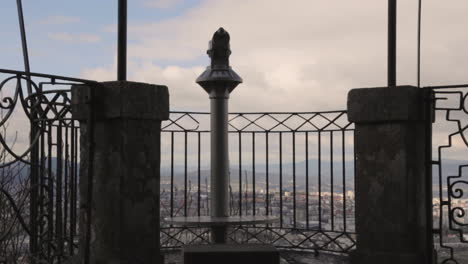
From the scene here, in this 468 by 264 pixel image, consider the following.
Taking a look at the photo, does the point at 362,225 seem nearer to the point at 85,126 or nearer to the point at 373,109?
the point at 373,109

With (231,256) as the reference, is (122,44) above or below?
above

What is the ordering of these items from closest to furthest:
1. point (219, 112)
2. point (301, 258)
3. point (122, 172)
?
point (122, 172) < point (219, 112) < point (301, 258)

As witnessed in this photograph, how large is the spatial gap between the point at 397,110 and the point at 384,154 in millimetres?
479

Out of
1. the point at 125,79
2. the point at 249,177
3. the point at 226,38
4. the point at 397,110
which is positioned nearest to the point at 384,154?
the point at 397,110

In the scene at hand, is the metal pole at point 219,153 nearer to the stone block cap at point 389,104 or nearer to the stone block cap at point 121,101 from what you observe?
the stone block cap at point 121,101

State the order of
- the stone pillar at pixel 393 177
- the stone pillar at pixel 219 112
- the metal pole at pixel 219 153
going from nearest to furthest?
the stone pillar at pixel 393 177
the stone pillar at pixel 219 112
the metal pole at pixel 219 153

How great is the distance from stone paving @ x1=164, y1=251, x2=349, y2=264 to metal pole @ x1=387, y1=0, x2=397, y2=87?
2618mm

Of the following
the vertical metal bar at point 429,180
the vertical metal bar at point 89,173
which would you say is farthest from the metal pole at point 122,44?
the vertical metal bar at point 429,180

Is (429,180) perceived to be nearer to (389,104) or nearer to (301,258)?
(389,104)

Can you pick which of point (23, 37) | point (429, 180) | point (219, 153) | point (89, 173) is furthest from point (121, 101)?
point (429, 180)

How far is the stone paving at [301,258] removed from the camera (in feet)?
24.1

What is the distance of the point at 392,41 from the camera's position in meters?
5.87

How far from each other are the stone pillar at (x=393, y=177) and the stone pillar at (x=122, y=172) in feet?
7.17

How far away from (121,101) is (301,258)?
364cm
